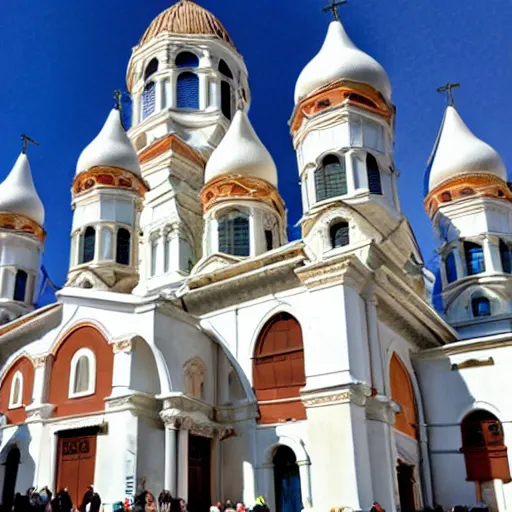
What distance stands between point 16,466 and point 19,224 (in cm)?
1344

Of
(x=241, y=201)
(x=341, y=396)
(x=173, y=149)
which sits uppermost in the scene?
(x=173, y=149)

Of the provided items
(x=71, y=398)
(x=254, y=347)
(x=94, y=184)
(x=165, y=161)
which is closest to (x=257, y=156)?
(x=165, y=161)

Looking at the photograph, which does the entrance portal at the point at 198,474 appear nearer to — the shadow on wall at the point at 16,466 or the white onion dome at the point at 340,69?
the shadow on wall at the point at 16,466

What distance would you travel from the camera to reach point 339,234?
66.6ft

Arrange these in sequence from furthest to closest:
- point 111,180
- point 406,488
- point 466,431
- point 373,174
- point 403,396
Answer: point 111,180 < point 373,174 < point 403,396 < point 466,431 < point 406,488

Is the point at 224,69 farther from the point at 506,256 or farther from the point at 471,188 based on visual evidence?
the point at 506,256

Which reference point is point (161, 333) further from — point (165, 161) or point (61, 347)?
point (165, 161)

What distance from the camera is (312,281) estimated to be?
655 inches

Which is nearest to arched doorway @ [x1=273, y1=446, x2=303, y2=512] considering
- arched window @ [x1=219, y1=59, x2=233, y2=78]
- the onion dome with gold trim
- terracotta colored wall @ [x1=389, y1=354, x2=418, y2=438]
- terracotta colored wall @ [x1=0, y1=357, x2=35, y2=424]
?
terracotta colored wall @ [x1=389, y1=354, x2=418, y2=438]

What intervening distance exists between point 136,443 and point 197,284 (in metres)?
5.39

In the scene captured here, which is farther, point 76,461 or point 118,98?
point 118,98

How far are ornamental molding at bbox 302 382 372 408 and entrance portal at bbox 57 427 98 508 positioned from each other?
5.13 metres

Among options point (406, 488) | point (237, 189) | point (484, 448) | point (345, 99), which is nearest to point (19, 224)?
point (237, 189)

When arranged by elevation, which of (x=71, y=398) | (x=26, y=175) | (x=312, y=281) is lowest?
(x=71, y=398)
